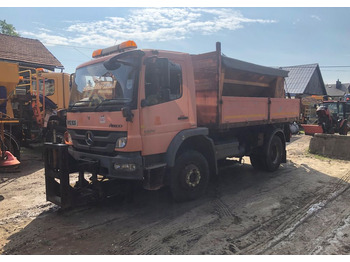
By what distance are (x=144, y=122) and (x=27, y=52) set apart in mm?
19835

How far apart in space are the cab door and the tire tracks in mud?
1789 millimetres

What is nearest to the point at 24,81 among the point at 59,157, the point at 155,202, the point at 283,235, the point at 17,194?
the point at 17,194

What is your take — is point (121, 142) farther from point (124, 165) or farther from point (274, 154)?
point (274, 154)

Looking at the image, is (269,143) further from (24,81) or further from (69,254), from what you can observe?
(24,81)

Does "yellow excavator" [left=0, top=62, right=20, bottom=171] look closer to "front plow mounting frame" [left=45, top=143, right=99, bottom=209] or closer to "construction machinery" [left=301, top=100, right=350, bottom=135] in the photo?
"front plow mounting frame" [left=45, top=143, right=99, bottom=209]

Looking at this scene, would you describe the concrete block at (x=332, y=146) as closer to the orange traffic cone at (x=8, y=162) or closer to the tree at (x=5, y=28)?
the orange traffic cone at (x=8, y=162)

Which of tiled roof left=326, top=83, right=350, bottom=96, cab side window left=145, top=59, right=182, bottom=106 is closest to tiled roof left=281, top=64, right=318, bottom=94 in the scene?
tiled roof left=326, top=83, right=350, bottom=96

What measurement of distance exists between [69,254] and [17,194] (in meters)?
2.93

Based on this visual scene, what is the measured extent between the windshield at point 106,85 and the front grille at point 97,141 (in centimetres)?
40

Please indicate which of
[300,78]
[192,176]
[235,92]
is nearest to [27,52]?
[235,92]

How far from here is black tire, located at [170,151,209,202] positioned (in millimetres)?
4707

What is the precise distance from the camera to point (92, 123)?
4406 mm

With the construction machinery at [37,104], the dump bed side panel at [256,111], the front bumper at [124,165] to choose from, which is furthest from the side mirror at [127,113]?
the construction machinery at [37,104]

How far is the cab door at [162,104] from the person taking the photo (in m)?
4.20
